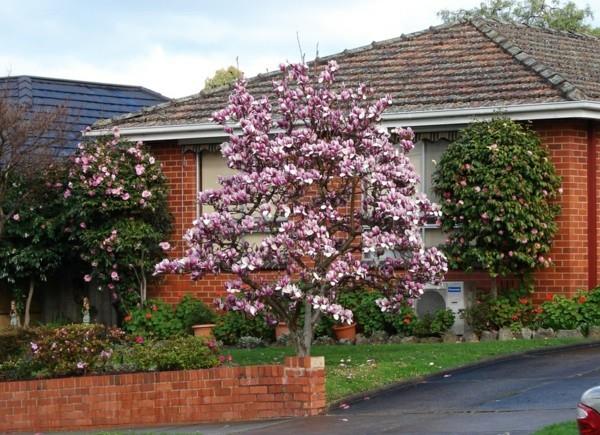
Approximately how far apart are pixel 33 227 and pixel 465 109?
7.92 metres

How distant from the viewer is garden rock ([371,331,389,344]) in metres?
21.3

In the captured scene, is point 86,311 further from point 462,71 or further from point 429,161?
point 462,71

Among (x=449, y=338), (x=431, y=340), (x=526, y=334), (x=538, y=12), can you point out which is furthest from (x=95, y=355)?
(x=538, y=12)

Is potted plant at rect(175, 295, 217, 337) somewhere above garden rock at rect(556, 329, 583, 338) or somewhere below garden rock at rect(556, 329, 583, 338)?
above

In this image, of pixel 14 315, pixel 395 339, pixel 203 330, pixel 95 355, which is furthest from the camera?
pixel 14 315

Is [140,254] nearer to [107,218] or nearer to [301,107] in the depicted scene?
[107,218]

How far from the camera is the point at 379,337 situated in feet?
70.2

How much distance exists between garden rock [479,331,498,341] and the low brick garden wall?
20.2 ft

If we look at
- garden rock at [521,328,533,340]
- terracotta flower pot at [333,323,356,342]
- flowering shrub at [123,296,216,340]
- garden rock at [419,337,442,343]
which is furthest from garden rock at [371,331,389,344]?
flowering shrub at [123,296,216,340]

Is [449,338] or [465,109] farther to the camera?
[465,109]

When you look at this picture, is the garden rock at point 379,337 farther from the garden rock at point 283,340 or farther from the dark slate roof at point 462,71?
the dark slate roof at point 462,71

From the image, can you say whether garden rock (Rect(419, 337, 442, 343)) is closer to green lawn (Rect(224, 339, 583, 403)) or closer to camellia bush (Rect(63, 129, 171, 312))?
green lawn (Rect(224, 339, 583, 403))

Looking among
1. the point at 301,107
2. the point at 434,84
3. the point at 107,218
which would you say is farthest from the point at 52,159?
the point at 301,107

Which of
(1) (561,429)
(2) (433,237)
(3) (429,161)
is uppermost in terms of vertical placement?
(3) (429,161)
